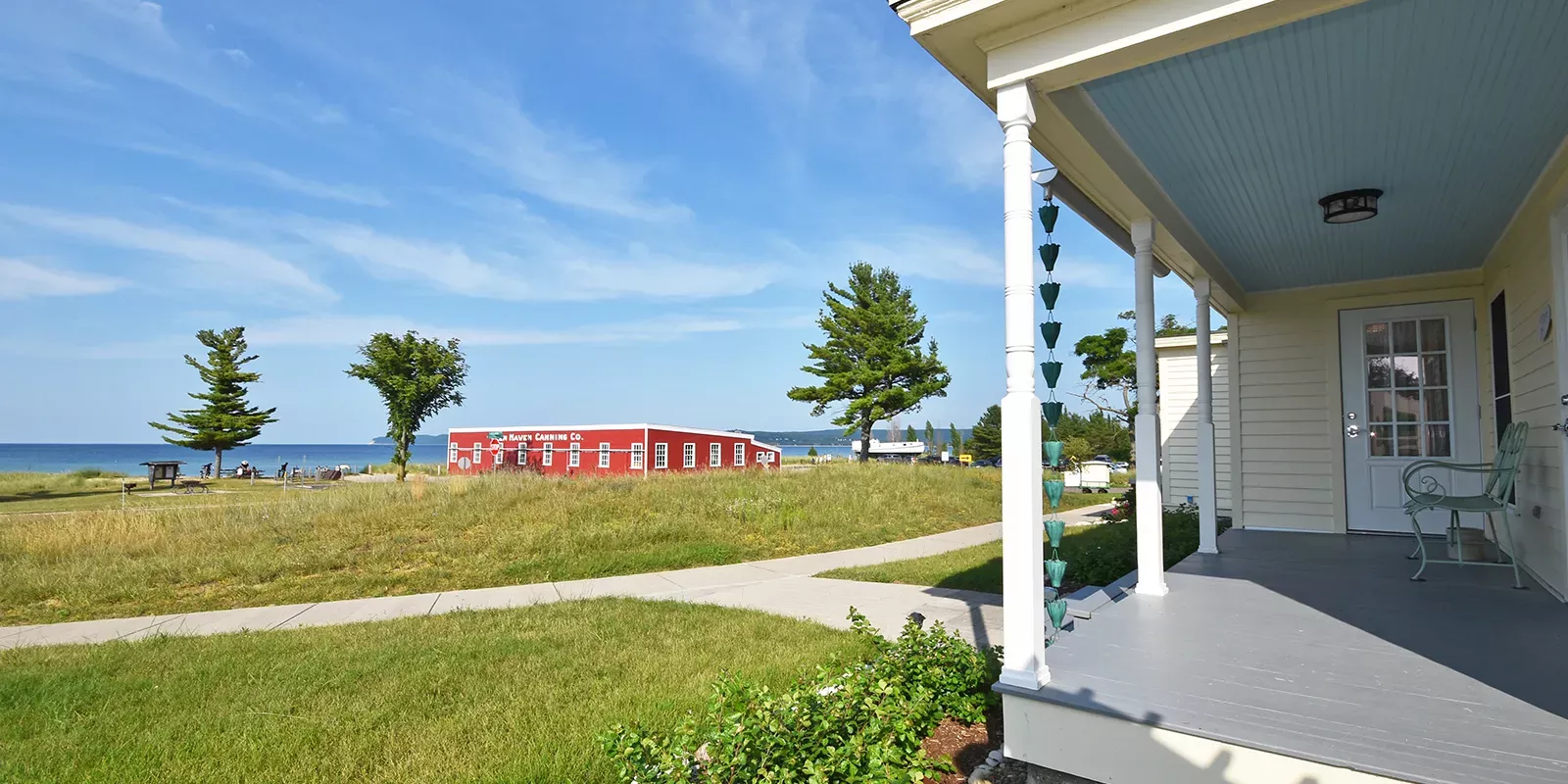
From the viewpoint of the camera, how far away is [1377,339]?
6398 mm

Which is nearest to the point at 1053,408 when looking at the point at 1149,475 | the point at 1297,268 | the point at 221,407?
the point at 1149,475

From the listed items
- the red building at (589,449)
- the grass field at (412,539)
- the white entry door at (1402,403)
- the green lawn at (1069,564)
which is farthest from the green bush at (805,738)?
the red building at (589,449)

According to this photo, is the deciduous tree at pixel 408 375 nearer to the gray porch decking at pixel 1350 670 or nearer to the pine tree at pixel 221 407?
the pine tree at pixel 221 407

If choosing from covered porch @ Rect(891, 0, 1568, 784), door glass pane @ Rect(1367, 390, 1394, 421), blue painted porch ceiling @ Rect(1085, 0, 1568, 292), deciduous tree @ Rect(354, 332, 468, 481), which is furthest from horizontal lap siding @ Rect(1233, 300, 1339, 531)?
deciduous tree @ Rect(354, 332, 468, 481)

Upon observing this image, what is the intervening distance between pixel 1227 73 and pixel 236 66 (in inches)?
534

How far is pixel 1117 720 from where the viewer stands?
6.82ft

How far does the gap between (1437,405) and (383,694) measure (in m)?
8.32

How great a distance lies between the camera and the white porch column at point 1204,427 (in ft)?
17.2

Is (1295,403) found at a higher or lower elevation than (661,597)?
higher

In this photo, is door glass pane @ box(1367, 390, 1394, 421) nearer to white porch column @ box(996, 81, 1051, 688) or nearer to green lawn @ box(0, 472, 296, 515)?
white porch column @ box(996, 81, 1051, 688)

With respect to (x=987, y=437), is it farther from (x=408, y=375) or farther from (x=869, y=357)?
(x=408, y=375)

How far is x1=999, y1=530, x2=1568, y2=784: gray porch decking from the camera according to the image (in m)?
1.85

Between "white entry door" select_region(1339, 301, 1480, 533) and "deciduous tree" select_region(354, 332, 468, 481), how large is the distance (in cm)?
2541

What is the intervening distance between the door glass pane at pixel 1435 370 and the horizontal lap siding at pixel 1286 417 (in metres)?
0.64
